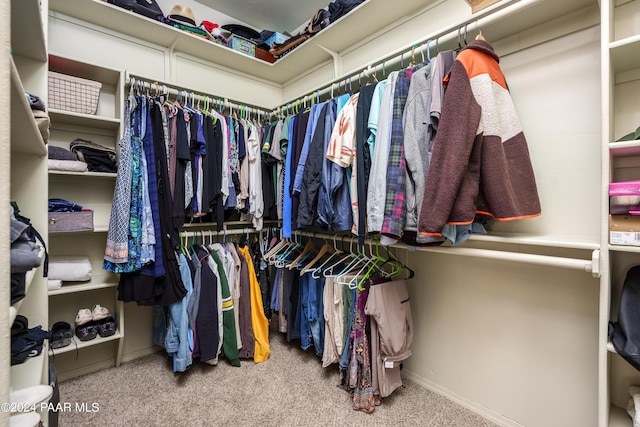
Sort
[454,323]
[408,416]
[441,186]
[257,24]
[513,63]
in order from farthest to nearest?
[257,24] → [454,323] → [408,416] → [513,63] → [441,186]

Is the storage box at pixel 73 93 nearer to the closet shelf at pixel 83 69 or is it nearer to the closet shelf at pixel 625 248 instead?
the closet shelf at pixel 83 69

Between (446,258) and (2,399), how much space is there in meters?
1.77

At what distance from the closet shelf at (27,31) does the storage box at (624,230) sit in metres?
1.93

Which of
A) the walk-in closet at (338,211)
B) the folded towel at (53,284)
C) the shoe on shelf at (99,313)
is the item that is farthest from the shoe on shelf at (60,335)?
the folded towel at (53,284)

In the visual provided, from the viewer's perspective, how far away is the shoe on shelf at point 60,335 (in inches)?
68.0

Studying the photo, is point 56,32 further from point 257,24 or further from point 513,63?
point 513,63

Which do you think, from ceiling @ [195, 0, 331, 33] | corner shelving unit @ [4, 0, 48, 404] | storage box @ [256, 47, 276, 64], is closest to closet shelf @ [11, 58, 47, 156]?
corner shelving unit @ [4, 0, 48, 404]

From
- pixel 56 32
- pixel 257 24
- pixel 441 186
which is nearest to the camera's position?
pixel 441 186

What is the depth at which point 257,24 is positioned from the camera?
2879 mm

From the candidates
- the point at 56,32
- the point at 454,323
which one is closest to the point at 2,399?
the point at 454,323

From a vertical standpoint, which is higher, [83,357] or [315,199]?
[315,199]

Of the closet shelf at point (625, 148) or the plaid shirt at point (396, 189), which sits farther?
the plaid shirt at point (396, 189)

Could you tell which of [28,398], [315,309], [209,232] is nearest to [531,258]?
[315,309]

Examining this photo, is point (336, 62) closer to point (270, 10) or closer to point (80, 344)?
point (270, 10)
